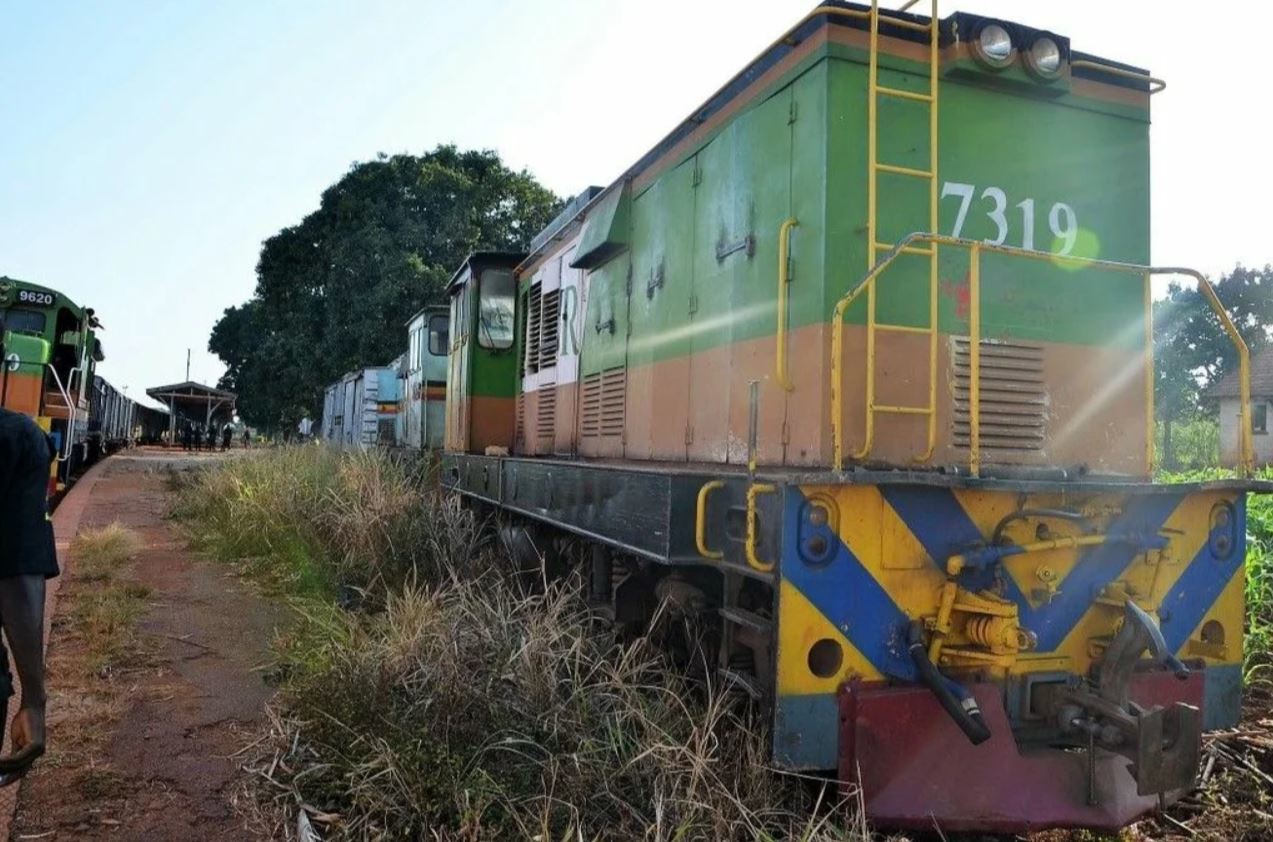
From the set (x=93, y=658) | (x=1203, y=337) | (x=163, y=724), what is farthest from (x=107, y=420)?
(x=1203, y=337)

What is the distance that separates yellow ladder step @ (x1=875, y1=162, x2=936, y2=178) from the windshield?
497 centimetres

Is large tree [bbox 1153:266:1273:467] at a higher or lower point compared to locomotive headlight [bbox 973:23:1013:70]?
higher

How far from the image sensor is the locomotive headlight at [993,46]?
372 cm

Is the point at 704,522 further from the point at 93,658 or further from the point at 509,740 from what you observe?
the point at 93,658

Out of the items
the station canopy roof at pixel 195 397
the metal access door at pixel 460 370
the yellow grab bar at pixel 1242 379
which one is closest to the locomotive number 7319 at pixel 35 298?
the metal access door at pixel 460 370

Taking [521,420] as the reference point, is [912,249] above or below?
above

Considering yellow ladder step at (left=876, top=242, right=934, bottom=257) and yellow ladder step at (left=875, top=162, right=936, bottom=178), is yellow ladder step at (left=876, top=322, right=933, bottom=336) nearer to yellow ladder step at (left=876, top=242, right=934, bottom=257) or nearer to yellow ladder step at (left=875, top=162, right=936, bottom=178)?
yellow ladder step at (left=876, top=242, right=934, bottom=257)

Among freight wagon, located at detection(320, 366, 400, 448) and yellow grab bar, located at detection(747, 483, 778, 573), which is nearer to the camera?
yellow grab bar, located at detection(747, 483, 778, 573)

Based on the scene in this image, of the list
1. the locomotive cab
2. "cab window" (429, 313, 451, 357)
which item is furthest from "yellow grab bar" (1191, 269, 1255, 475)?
"cab window" (429, 313, 451, 357)

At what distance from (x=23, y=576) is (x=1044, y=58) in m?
3.88

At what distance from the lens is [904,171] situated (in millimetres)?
3551

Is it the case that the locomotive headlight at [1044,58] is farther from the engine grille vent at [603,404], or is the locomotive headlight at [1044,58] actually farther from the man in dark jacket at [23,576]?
the man in dark jacket at [23,576]

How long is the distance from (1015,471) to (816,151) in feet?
4.57

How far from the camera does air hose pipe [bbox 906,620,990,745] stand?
2.93m
